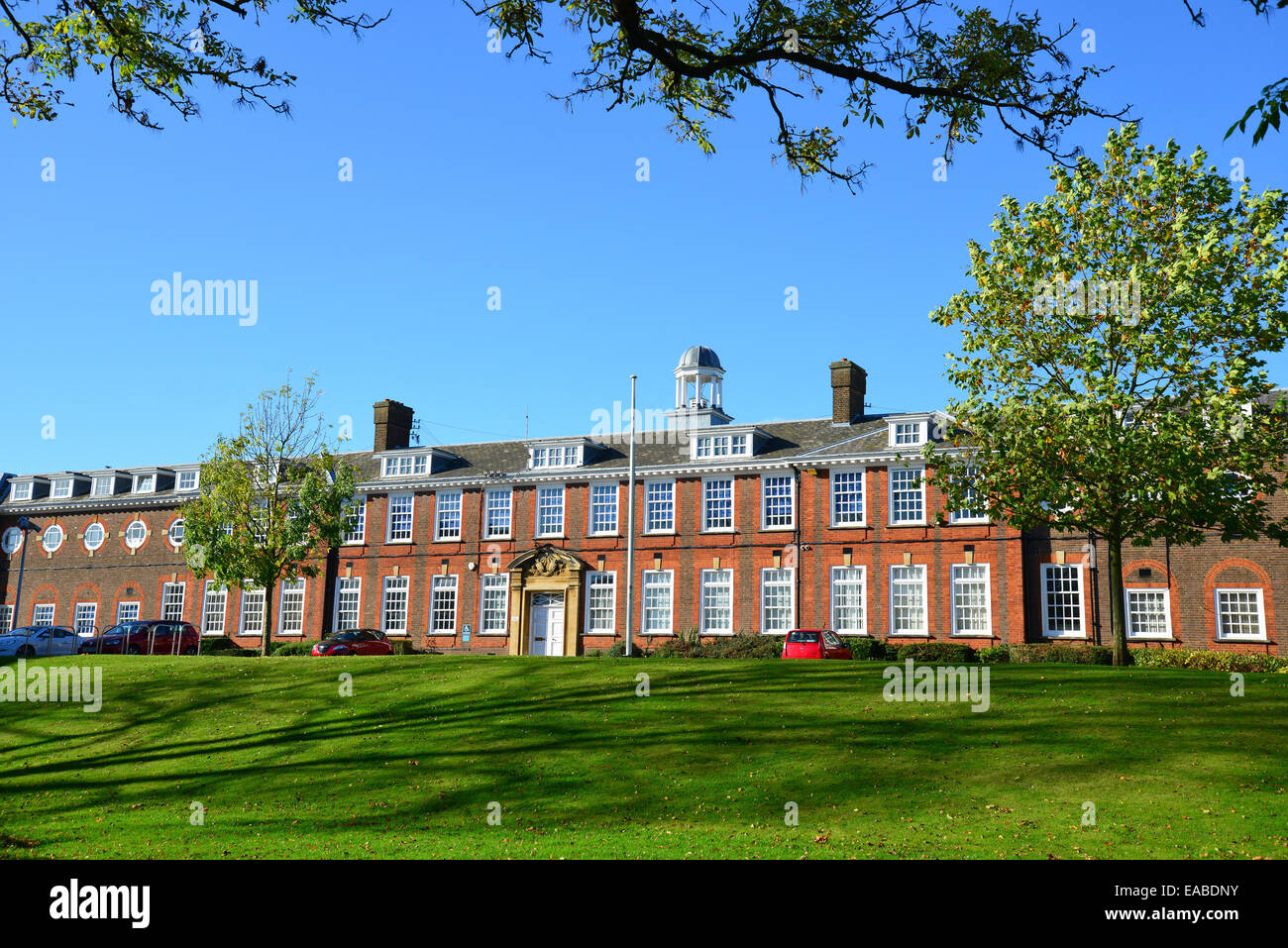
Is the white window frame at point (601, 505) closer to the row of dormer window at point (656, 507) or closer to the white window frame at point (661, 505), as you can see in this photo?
the row of dormer window at point (656, 507)

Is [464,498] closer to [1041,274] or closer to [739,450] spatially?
[739,450]

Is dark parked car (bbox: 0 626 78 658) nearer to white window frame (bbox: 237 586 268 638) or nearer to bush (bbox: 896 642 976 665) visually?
white window frame (bbox: 237 586 268 638)

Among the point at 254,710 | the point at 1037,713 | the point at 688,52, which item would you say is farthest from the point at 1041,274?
the point at 254,710

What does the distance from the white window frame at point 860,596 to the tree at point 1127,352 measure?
13980 millimetres

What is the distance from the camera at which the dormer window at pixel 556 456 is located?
46.2 meters

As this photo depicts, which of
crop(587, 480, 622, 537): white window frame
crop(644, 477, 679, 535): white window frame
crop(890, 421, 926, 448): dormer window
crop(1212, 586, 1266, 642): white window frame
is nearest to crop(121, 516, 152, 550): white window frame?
crop(587, 480, 622, 537): white window frame

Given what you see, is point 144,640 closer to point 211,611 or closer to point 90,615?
point 211,611

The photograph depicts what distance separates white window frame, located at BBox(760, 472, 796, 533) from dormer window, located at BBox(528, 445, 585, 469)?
28.8 ft

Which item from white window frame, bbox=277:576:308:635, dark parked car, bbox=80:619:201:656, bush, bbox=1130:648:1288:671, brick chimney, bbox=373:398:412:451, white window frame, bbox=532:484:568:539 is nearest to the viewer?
bush, bbox=1130:648:1288:671

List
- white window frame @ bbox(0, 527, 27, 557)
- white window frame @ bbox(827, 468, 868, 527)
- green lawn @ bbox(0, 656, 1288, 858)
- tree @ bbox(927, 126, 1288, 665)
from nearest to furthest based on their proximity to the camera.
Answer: green lawn @ bbox(0, 656, 1288, 858) < tree @ bbox(927, 126, 1288, 665) < white window frame @ bbox(827, 468, 868, 527) < white window frame @ bbox(0, 527, 27, 557)

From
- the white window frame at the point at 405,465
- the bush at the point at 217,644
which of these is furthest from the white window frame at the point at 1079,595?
the bush at the point at 217,644

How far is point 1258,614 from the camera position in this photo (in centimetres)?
3428

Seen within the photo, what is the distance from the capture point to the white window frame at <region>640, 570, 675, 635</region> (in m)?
42.4

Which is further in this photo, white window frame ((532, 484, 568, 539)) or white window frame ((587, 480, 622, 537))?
white window frame ((532, 484, 568, 539))
